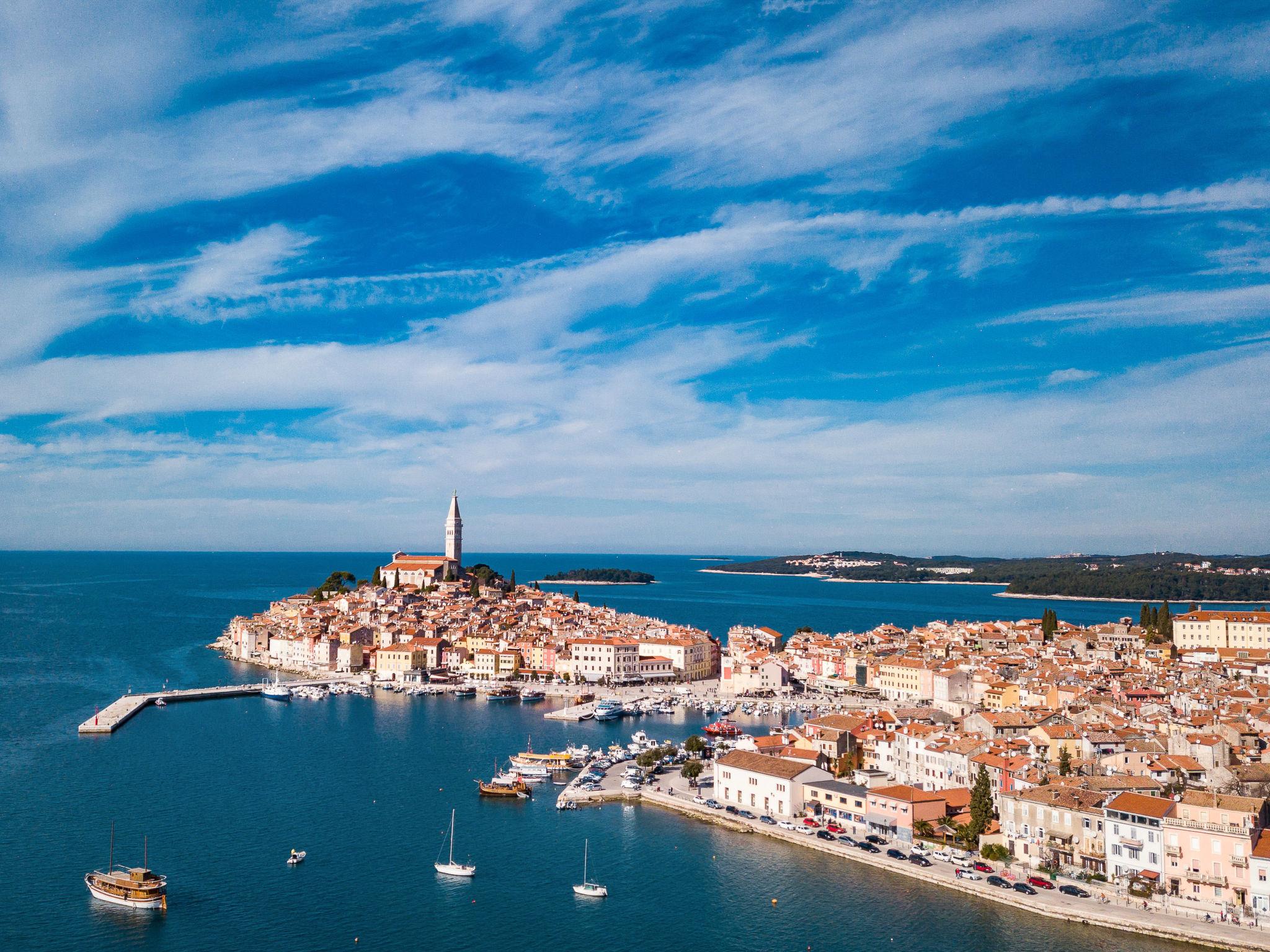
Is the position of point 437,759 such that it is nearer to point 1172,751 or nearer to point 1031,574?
point 1172,751

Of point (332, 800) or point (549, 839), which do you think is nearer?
point (549, 839)

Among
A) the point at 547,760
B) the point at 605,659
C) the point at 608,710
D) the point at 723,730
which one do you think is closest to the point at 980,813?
the point at 547,760

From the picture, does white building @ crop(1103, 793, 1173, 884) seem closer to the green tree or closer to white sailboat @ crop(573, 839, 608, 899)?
the green tree

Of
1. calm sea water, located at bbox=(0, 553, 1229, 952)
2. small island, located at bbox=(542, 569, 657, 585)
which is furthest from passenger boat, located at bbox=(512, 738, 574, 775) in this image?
small island, located at bbox=(542, 569, 657, 585)

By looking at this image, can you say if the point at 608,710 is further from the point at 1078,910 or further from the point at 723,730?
the point at 1078,910

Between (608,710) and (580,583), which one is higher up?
(608,710)

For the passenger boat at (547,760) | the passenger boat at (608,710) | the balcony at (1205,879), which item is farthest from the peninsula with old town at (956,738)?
the passenger boat at (608,710)

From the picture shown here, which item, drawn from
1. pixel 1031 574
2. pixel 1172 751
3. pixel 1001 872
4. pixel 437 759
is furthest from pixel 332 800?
A: pixel 1031 574
